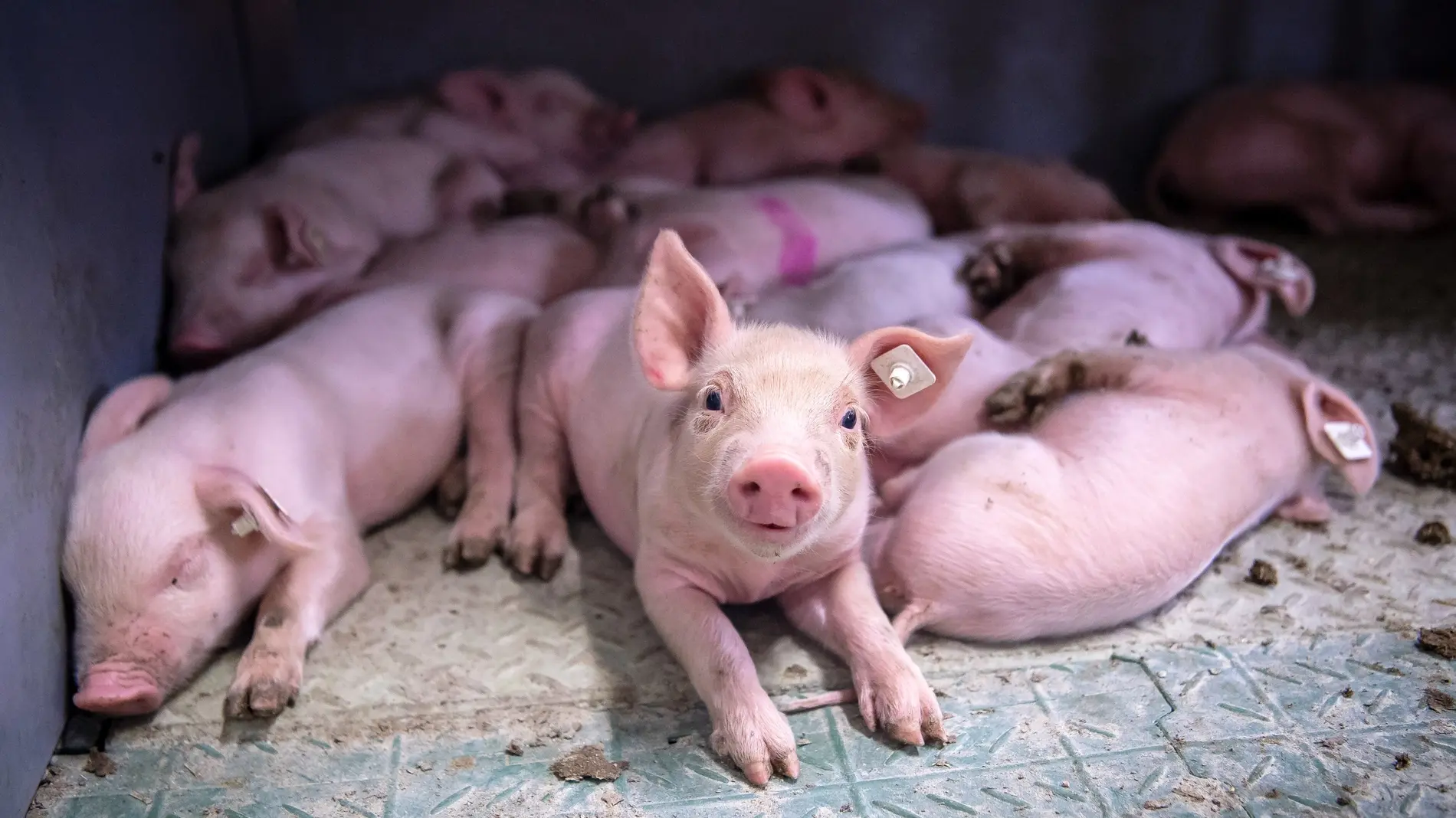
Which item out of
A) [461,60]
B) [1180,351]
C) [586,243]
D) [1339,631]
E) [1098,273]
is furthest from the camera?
[461,60]

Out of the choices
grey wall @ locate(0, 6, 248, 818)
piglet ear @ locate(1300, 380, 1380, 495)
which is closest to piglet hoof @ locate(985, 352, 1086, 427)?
piglet ear @ locate(1300, 380, 1380, 495)

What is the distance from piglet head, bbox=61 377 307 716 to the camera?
2219mm

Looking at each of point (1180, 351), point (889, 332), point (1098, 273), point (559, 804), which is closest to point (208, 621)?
point (559, 804)

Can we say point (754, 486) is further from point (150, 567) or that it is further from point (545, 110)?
point (545, 110)

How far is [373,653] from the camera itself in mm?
2473

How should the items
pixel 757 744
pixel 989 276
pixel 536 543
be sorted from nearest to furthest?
1. pixel 757 744
2. pixel 536 543
3. pixel 989 276

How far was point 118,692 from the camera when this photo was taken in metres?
2.16

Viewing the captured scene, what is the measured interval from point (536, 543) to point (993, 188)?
2395 mm

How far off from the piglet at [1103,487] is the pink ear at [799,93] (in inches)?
81.7

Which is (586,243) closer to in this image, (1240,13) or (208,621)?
(208,621)

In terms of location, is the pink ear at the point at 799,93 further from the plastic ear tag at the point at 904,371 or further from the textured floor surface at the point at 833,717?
the plastic ear tag at the point at 904,371

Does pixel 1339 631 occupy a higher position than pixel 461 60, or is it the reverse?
pixel 461 60

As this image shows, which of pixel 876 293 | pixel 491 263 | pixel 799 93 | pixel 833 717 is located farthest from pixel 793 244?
pixel 833 717

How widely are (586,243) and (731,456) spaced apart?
6.36ft
